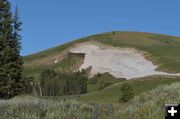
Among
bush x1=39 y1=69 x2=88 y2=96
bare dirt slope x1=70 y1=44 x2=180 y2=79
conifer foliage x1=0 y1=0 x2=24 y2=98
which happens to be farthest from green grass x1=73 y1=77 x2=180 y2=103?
bare dirt slope x1=70 y1=44 x2=180 y2=79

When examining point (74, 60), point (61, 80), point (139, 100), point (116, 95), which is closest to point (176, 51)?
point (74, 60)

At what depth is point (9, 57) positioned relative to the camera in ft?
223

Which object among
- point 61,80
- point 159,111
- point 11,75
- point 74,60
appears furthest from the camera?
point 74,60

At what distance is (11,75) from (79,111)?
1960 inches

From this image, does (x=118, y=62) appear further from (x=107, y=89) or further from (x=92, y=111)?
(x=92, y=111)

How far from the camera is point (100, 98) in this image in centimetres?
7344

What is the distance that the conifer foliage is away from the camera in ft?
220

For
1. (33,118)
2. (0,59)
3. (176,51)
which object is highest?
(176,51)

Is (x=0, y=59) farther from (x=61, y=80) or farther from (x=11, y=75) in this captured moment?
(x=61, y=80)

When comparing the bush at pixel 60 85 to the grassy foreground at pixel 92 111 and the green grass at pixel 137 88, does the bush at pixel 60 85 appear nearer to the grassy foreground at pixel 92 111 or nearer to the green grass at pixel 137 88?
the green grass at pixel 137 88

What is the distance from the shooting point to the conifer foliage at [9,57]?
67.1 metres

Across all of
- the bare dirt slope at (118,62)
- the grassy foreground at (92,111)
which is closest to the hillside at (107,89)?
the grassy foreground at (92,111)

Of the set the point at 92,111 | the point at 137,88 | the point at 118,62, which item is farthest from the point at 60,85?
the point at 92,111

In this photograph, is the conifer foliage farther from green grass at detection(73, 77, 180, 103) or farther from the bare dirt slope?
the bare dirt slope
